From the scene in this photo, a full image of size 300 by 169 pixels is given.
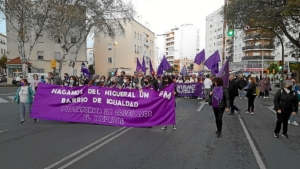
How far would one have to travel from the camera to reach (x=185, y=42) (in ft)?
490

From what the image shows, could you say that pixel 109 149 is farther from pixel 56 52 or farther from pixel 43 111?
pixel 56 52

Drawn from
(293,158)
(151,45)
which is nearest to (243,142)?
(293,158)

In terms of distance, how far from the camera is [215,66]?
17.9m

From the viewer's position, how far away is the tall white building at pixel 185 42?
148m

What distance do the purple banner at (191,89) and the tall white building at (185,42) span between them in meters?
127

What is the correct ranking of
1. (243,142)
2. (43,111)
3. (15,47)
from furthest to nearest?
1. (15,47)
2. (43,111)
3. (243,142)

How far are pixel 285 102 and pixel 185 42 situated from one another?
14392cm

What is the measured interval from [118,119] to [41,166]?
13.4ft

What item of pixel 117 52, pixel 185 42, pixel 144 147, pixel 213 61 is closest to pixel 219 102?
pixel 144 147

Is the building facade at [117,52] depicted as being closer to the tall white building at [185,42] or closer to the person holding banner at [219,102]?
the person holding banner at [219,102]

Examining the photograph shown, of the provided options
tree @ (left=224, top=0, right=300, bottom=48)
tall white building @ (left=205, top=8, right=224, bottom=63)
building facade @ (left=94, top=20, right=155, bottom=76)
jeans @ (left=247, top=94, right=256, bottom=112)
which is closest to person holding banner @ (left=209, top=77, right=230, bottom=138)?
jeans @ (left=247, top=94, right=256, bottom=112)

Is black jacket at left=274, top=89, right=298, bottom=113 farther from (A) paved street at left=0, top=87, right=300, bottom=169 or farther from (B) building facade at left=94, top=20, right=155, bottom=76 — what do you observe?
(B) building facade at left=94, top=20, right=155, bottom=76

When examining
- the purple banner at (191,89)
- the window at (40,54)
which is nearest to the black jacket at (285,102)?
the purple banner at (191,89)

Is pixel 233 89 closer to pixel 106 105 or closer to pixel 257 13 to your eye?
pixel 106 105
